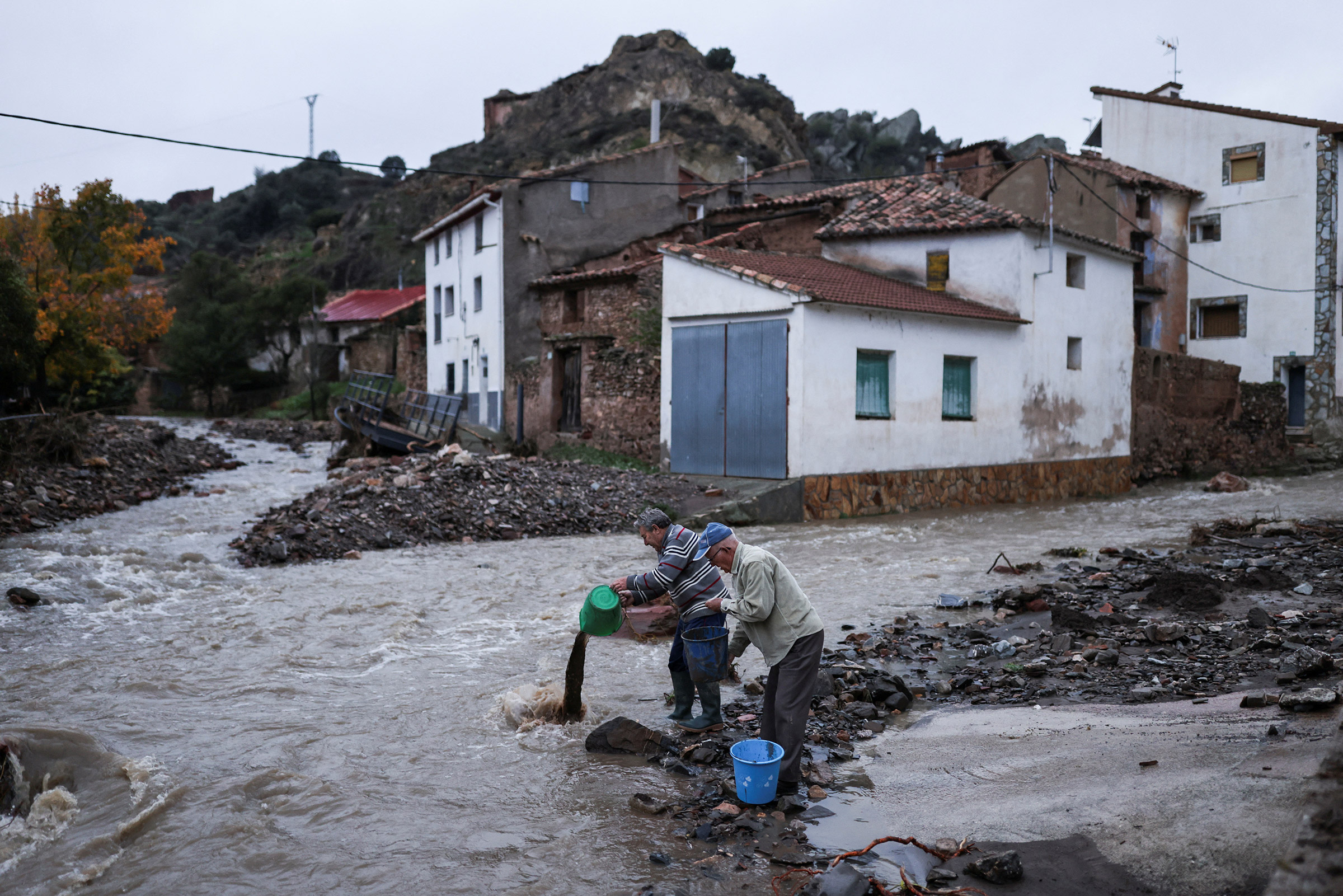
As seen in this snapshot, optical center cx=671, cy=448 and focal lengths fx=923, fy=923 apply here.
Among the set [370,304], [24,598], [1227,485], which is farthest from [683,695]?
[370,304]

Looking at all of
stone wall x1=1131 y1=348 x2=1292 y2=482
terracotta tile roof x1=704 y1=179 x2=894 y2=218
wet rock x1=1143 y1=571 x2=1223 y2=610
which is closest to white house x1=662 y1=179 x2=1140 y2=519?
terracotta tile roof x1=704 y1=179 x2=894 y2=218

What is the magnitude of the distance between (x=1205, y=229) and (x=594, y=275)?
68.8ft

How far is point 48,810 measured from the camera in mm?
5125

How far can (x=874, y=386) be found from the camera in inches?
704

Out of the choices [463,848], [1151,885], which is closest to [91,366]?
[463,848]

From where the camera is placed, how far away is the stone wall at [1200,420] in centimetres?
2448

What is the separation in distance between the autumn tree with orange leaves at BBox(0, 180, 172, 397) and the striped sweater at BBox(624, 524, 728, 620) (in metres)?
22.3

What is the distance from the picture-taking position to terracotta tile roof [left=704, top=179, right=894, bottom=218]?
23.5 meters

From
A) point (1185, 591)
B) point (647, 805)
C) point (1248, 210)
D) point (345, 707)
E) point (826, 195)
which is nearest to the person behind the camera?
point (647, 805)

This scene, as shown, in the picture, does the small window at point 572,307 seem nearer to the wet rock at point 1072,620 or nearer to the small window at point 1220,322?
the wet rock at point 1072,620

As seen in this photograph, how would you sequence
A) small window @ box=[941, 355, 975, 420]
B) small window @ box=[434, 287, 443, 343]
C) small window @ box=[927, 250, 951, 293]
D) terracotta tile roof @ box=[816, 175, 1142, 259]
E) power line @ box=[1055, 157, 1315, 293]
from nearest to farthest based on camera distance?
small window @ box=[941, 355, 975, 420] → terracotta tile roof @ box=[816, 175, 1142, 259] → small window @ box=[927, 250, 951, 293] → power line @ box=[1055, 157, 1315, 293] → small window @ box=[434, 287, 443, 343]

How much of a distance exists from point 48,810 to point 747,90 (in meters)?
48.9

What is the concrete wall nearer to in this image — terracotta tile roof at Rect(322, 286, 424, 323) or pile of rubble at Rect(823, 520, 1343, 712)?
pile of rubble at Rect(823, 520, 1343, 712)

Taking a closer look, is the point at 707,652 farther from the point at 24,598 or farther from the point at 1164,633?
the point at 24,598
